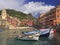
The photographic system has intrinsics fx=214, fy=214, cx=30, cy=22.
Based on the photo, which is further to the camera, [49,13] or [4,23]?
[4,23]

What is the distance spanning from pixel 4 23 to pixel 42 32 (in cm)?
1983

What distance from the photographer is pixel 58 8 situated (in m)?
18.0

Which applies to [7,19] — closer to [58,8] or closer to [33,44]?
[58,8]

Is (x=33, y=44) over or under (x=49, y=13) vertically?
under

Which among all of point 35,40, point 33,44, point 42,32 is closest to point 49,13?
point 42,32

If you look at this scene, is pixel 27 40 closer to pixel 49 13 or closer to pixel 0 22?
pixel 49 13

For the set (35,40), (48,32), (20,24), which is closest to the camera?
(35,40)

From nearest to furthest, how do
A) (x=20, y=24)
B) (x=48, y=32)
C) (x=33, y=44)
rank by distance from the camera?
(x=33, y=44), (x=48, y=32), (x=20, y=24)

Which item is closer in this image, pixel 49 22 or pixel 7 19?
pixel 49 22

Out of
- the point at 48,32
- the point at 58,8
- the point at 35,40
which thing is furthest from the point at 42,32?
the point at 58,8

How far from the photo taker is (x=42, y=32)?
1290 cm

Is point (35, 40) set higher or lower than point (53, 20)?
lower

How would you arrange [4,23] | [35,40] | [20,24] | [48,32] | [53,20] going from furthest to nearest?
1. [4,23]
2. [20,24]
3. [53,20]
4. [48,32]
5. [35,40]

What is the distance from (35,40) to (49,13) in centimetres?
695
